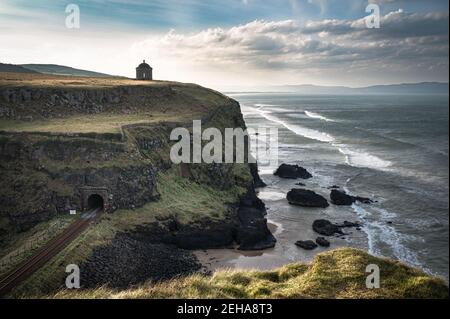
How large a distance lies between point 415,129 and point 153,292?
13433 cm

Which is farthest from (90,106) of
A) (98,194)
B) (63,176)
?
(98,194)

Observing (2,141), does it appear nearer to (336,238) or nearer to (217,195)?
(217,195)

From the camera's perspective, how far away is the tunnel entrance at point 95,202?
43.1 m

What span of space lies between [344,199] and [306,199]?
18.0ft

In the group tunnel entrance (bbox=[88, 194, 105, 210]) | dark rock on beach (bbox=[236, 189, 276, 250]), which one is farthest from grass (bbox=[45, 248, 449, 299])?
tunnel entrance (bbox=[88, 194, 105, 210])

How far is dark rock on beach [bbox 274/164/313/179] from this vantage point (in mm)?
75750

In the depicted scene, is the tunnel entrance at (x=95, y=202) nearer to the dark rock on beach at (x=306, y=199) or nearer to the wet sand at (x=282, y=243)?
the wet sand at (x=282, y=243)

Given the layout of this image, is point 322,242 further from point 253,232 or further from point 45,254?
point 45,254

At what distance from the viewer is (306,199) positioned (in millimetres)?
59594

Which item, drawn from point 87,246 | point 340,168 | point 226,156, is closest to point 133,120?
point 226,156

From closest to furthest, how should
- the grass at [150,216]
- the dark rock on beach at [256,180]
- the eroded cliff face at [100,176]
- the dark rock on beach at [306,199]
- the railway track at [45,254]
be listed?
the railway track at [45,254] → the grass at [150,216] → the eroded cliff face at [100,176] → the dark rock on beach at [306,199] → the dark rock on beach at [256,180]

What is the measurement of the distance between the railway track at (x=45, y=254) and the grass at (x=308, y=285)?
13759mm

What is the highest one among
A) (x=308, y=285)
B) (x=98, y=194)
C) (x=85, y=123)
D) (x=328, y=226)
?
(x=85, y=123)

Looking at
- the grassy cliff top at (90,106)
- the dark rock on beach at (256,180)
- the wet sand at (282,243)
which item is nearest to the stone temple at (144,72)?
the grassy cliff top at (90,106)
